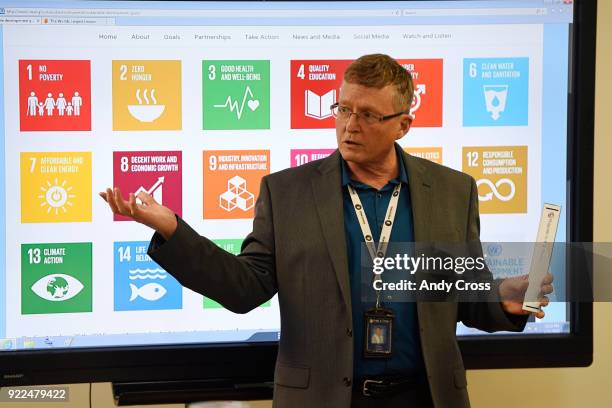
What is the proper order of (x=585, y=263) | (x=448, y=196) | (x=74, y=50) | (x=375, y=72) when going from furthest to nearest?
(x=585, y=263) → (x=74, y=50) → (x=448, y=196) → (x=375, y=72)

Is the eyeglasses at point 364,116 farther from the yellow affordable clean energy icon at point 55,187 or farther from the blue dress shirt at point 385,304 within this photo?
the yellow affordable clean energy icon at point 55,187

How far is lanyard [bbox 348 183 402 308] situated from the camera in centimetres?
200

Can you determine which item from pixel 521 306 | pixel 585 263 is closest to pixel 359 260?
pixel 521 306

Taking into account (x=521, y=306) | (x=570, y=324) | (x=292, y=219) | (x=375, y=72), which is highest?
(x=375, y=72)

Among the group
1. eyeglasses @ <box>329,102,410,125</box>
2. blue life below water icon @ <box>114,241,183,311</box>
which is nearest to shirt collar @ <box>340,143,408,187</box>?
eyeglasses @ <box>329,102,410,125</box>

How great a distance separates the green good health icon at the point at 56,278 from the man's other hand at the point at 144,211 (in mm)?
750

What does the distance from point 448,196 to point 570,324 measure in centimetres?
84

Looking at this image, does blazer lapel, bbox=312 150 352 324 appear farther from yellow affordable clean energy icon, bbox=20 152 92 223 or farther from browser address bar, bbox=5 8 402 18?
yellow affordable clean energy icon, bbox=20 152 92 223

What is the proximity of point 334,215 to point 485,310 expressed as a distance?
50 centimetres

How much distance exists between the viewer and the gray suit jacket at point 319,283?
6.47 feet

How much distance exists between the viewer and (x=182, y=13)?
2.44 metres

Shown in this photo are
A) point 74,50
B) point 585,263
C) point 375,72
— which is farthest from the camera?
point 585,263

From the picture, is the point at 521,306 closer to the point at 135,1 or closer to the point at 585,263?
the point at 585,263

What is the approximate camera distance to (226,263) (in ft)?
6.24
